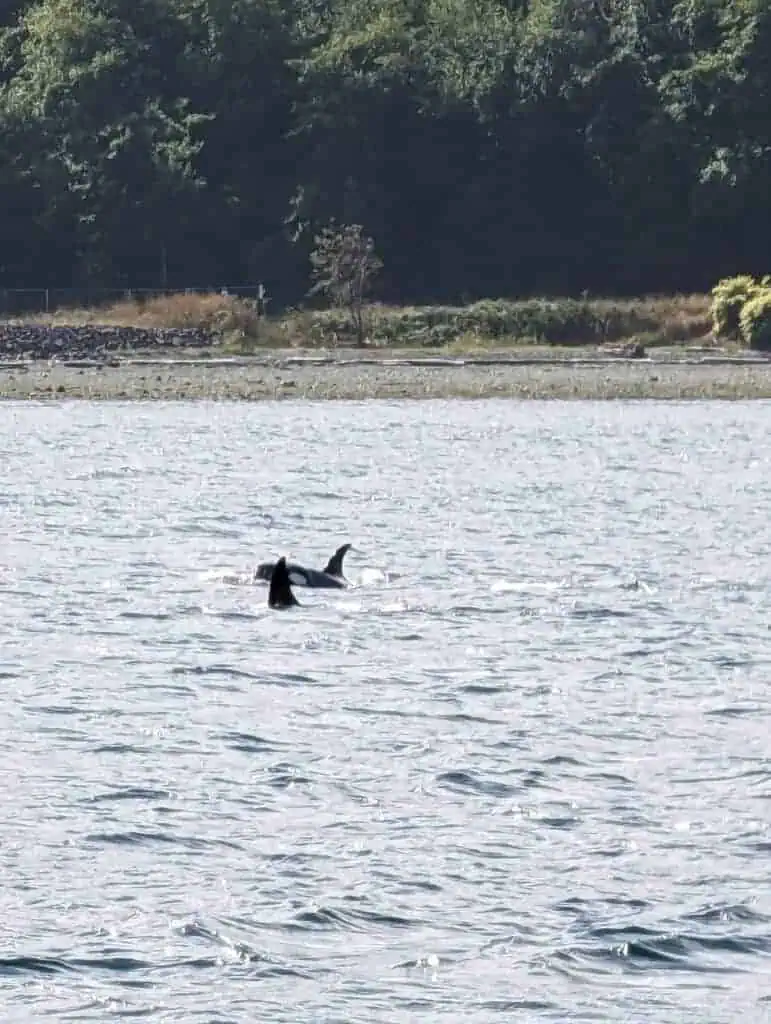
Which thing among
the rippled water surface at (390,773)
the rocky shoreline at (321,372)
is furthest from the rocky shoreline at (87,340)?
the rippled water surface at (390,773)

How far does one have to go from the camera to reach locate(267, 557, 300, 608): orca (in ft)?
89.3

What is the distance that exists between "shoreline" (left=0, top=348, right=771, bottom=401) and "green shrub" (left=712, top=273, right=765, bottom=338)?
2.43m

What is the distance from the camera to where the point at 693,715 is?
20234 millimetres

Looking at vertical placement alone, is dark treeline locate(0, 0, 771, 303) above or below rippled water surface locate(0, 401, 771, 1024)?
above

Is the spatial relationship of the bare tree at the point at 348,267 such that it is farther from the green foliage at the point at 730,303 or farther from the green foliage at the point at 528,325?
the green foliage at the point at 730,303

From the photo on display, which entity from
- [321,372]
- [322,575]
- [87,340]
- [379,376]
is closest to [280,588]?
[322,575]

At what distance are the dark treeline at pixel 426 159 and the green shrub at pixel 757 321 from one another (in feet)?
33.3

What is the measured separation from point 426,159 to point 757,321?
17.8m

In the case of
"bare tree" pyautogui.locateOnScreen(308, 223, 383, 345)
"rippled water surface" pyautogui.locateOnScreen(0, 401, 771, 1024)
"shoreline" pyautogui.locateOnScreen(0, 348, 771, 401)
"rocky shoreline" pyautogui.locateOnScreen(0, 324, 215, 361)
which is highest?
"bare tree" pyautogui.locateOnScreen(308, 223, 383, 345)

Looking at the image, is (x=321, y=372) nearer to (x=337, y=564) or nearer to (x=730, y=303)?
(x=730, y=303)

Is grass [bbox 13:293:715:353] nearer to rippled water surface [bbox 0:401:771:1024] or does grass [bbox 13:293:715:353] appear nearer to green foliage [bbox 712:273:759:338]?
green foliage [bbox 712:273:759:338]

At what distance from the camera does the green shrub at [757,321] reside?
255 ft

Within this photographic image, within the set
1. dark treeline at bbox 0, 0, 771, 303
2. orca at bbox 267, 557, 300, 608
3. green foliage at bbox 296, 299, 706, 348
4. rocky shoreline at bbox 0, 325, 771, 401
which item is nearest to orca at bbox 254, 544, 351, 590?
orca at bbox 267, 557, 300, 608

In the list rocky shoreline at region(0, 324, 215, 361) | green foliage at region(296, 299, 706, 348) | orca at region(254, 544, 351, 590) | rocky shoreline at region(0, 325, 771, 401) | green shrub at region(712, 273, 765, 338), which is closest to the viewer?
orca at region(254, 544, 351, 590)
